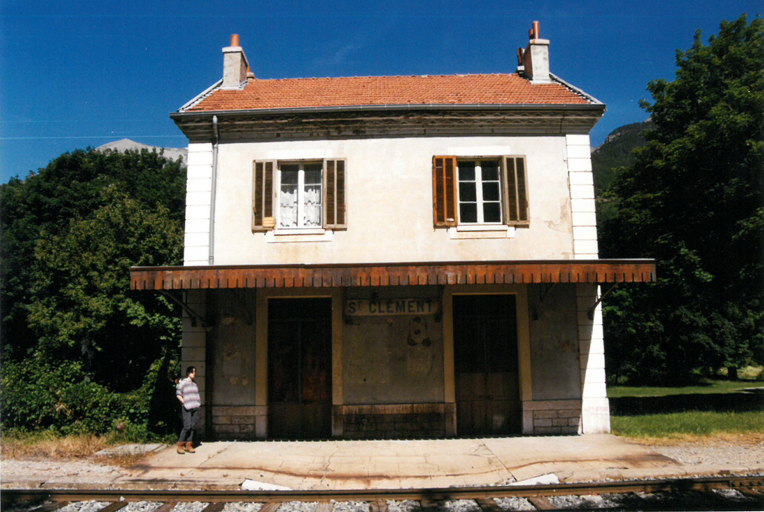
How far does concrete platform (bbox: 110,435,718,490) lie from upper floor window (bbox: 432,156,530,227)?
4244 millimetres

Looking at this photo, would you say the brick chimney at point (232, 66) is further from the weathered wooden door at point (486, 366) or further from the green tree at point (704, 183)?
the green tree at point (704, 183)

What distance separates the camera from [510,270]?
28.0ft

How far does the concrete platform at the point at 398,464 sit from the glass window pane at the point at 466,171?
522cm

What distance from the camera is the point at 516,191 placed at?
400 inches

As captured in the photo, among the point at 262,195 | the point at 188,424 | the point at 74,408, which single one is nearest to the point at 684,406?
the point at 262,195

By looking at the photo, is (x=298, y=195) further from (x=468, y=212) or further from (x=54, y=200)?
(x=54, y=200)

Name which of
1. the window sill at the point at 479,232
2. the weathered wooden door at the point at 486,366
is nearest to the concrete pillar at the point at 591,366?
the weathered wooden door at the point at 486,366

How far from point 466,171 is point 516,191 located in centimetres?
113

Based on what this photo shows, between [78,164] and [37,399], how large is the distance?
2115cm

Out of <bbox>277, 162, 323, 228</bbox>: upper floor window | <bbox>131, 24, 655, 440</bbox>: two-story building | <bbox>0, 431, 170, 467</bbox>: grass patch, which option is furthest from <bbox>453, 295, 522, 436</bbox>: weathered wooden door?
<bbox>0, 431, 170, 467</bbox>: grass patch

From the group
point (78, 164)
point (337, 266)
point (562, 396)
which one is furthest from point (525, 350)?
point (78, 164)

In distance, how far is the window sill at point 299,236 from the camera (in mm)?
10117

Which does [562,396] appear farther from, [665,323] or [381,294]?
[665,323]

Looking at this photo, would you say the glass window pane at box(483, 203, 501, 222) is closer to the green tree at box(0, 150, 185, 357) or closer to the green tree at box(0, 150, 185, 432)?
the green tree at box(0, 150, 185, 432)
